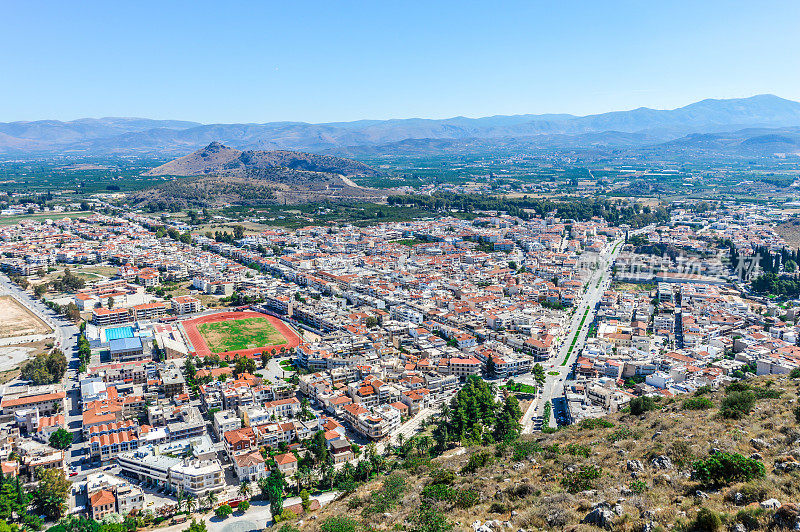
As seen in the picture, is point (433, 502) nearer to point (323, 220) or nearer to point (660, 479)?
point (660, 479)

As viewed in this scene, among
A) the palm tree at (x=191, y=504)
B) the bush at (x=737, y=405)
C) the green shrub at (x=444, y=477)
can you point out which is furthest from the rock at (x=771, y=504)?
the palm tree at (x=191, y=504)

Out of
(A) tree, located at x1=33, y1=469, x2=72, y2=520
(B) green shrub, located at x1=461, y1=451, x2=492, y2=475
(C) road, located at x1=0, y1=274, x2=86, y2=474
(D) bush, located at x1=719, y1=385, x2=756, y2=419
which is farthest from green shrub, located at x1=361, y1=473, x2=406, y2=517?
(C) road, located at x1=0, y1=274, x2=86, y2=474

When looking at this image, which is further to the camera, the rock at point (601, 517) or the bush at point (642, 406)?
the bush at point (642, 406)

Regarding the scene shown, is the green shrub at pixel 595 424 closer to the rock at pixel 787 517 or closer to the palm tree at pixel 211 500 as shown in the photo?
the rock at pixel 787 517

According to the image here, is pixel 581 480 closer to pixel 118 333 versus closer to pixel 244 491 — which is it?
pixel 244 491

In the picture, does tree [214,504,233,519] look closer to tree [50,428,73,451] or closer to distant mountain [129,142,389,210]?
tree [50,428,73,451]

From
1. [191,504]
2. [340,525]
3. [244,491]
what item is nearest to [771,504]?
[340,525]

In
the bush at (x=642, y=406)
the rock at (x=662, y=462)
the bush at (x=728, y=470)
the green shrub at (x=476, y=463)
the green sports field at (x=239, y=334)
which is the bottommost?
the green sports field at (x=239, y=334)
